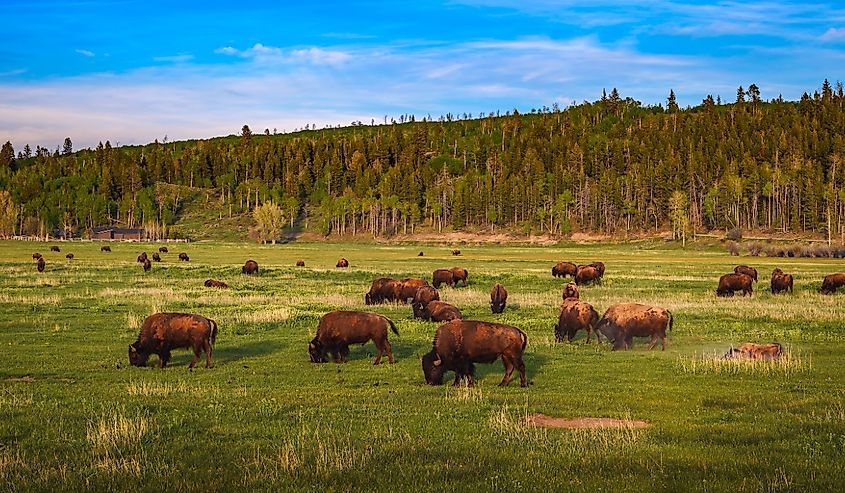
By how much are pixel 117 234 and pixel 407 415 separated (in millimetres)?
177070

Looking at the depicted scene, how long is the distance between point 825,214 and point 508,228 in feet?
210

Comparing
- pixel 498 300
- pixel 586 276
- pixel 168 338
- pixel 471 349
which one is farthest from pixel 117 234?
pixel 471 349

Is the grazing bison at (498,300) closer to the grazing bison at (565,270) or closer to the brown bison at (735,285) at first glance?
the brown bison at (735,285)

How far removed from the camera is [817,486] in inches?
350

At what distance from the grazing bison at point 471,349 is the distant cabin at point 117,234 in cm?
16813

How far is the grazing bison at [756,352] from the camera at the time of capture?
19.5 metres

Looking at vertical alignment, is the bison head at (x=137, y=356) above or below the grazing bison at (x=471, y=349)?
below

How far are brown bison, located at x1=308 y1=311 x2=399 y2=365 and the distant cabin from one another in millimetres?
163711

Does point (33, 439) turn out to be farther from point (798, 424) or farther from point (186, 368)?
point (798, 424)

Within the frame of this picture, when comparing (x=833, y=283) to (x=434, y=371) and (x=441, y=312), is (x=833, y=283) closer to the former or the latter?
(x=441, y=312)

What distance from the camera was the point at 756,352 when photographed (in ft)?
65.1

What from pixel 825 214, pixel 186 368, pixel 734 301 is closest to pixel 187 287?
pixel 186 368

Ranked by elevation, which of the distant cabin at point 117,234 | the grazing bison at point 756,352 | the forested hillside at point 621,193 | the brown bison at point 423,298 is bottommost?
the grazing bison at point 756,352

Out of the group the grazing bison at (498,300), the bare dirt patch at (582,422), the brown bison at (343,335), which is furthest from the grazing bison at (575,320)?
the bare dirt patch at (582,422)
